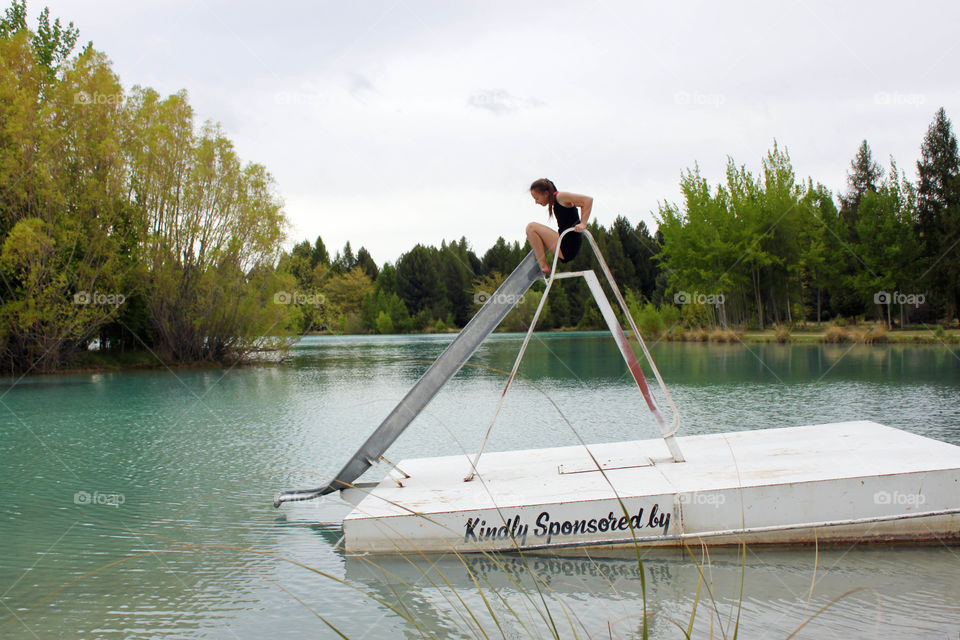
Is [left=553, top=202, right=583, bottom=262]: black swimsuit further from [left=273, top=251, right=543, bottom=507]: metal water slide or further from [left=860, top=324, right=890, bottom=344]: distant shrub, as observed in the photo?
[left=860, top=324, right=890, bottom=344]: distant shrub

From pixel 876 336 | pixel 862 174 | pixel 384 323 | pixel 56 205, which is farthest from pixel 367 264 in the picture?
pixel 876 336

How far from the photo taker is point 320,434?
12055 mm

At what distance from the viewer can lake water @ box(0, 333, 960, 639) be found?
13.2 ft

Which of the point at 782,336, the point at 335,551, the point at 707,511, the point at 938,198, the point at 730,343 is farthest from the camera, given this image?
the point at 938,198

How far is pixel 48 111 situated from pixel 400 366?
678 inches

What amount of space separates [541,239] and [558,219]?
218 mm

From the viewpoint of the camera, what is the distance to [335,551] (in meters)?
5.52

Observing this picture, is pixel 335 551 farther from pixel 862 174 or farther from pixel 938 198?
pixel 862 174

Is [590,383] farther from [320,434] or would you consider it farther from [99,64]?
[99,64]

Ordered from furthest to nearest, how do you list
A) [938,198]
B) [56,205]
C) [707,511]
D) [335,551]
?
[938,198] < [56,205] < [335,551] < [707,511]

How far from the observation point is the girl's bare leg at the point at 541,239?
564cm

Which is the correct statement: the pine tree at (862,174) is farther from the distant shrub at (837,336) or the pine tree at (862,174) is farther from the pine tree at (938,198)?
the distant shrub at (837,336)

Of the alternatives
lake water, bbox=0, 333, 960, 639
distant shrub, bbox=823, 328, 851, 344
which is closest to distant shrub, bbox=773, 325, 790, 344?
distant shrub, bbox=823, 328, 851, 344

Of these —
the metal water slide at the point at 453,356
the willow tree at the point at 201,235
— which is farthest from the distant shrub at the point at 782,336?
the metal water slide at the point at 453,356
